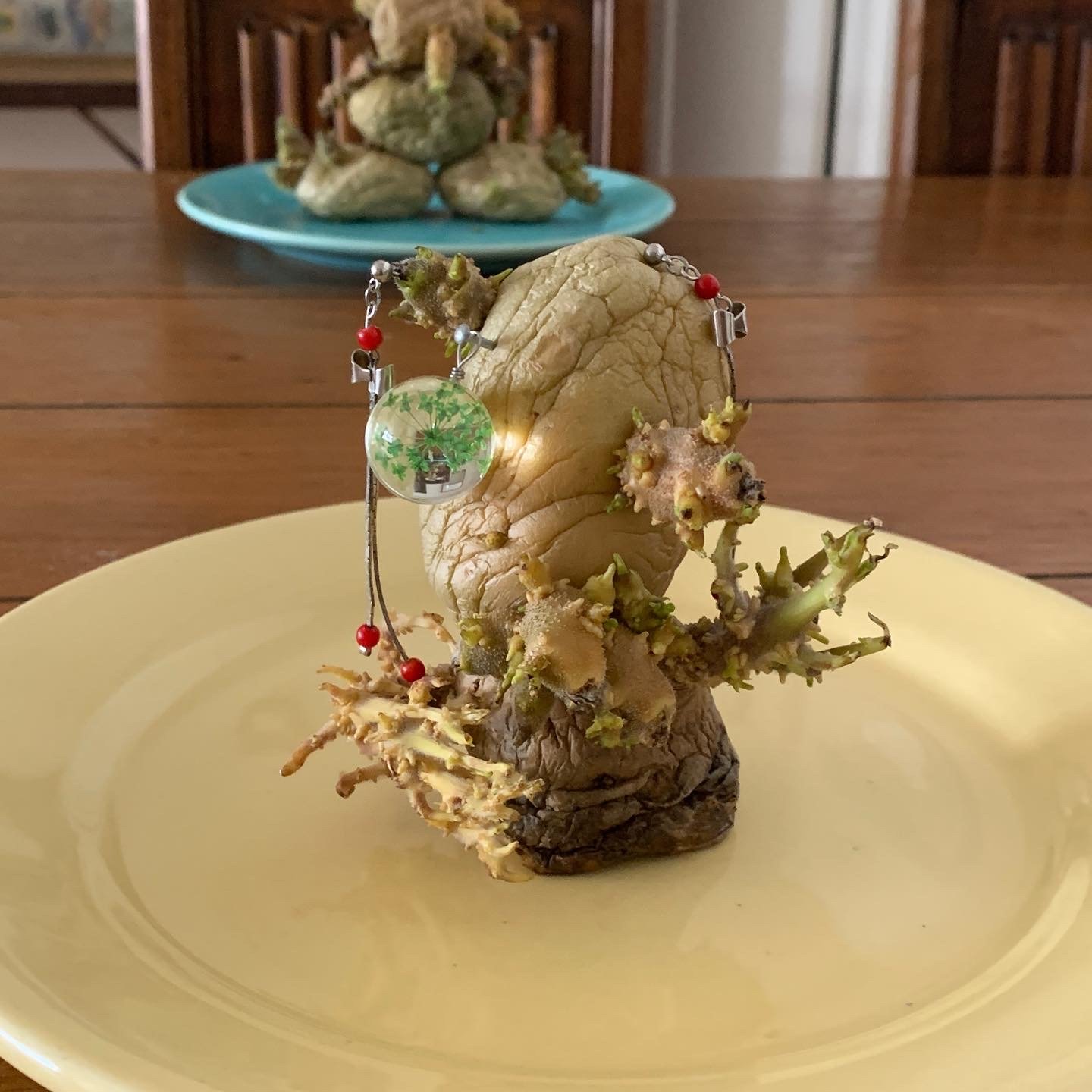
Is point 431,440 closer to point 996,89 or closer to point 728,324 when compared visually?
point 728,324

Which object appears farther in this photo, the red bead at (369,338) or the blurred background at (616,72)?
the blurred background at (616,72)

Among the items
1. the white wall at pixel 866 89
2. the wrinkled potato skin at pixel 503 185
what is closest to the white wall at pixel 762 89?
the white wall at pixel 866 89

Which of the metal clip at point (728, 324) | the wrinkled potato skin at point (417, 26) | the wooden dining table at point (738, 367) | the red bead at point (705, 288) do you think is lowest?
the wooden dining table at point (738, 367)

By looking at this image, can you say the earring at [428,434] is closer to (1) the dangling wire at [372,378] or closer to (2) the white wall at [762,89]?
(1) the dangling wire at [372,378]

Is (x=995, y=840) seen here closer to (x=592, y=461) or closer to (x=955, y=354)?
(x=592, y=461)

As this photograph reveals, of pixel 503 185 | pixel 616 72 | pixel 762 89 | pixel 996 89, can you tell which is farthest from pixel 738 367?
pixel 762 89

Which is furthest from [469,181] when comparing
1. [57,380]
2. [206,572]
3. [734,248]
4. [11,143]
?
[11,143]
